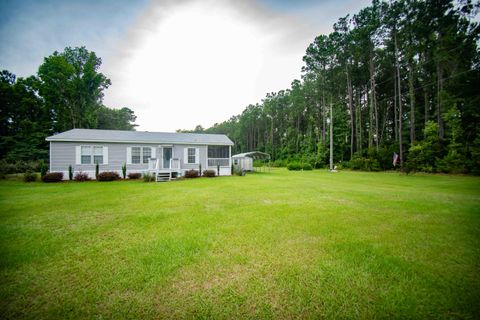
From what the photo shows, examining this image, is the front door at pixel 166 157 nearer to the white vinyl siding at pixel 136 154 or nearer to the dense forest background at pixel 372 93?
the white vinyl siding at pixel 136 154

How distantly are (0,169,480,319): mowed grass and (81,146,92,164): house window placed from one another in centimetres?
962

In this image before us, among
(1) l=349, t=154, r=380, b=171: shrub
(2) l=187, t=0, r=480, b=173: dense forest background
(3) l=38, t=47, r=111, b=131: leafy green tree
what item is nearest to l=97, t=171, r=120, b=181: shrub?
(3) l=38, t=47, r=111, b=131: leafy green tree

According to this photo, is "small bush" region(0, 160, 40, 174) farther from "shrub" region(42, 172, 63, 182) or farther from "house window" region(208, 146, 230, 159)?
"house window" region(208, 146, 230, 159)

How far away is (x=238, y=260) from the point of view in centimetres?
289

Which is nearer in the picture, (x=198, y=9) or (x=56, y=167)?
(x=198, y=9)

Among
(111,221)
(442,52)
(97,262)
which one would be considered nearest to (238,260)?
(97,262)

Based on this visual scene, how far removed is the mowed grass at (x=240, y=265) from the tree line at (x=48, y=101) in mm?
26813

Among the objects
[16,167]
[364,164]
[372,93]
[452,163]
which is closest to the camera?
[452,163]

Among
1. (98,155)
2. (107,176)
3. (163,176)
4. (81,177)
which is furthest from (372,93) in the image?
(81,177)

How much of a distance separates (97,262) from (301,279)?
10.3 feet

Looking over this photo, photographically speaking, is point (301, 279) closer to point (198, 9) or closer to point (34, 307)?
point (34, 307)

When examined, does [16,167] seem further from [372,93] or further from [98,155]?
[372,93]

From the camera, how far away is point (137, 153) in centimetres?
1482

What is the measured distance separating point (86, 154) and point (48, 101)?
20420mm
